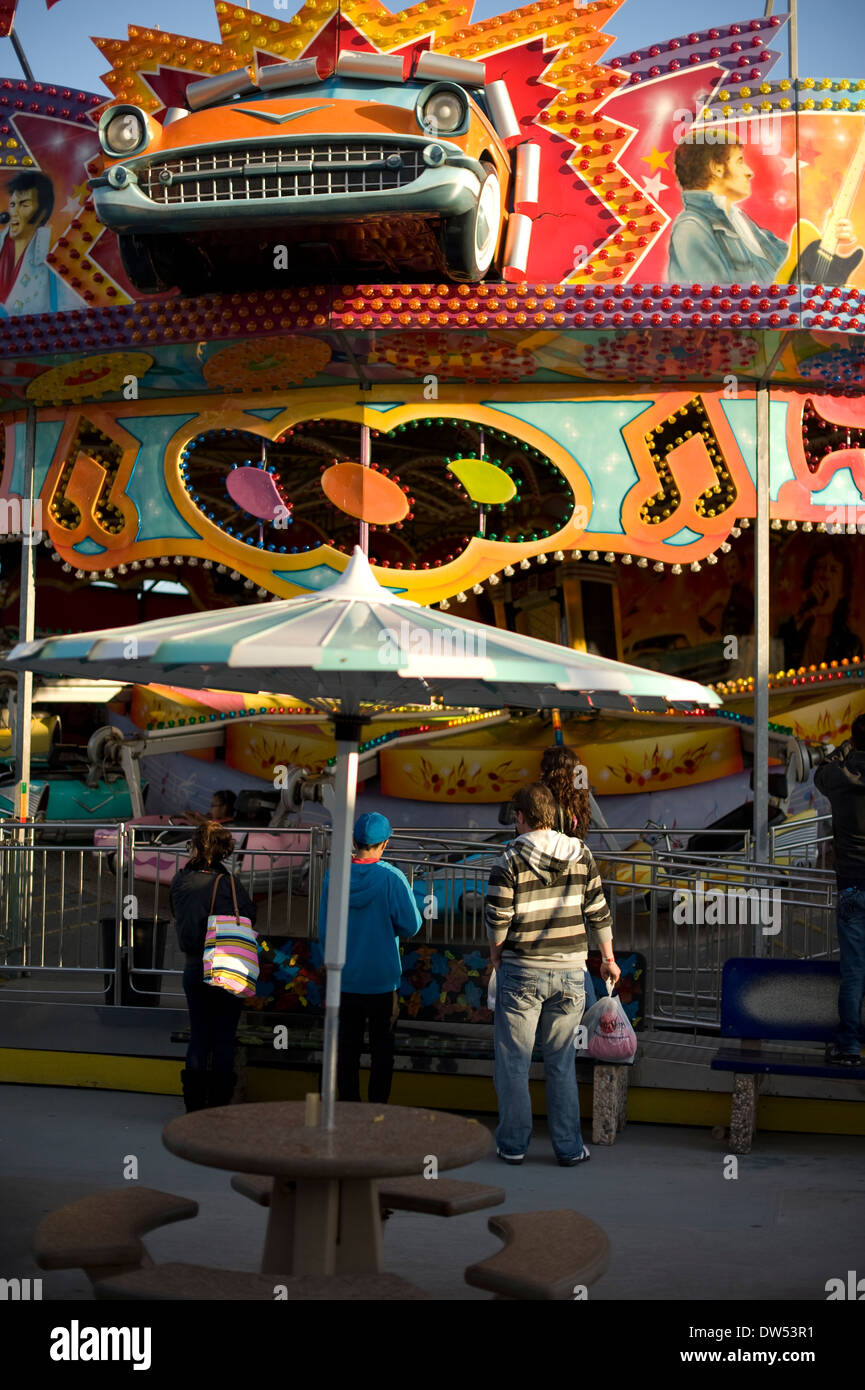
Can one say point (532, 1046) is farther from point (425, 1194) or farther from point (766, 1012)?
point (425, 1194)

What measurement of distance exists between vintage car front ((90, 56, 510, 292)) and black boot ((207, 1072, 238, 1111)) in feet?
20.9

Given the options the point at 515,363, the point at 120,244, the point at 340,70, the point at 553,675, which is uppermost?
the point at 340,70

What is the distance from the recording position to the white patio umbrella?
4754 millimetres

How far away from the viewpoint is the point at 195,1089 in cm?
789

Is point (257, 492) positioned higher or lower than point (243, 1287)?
higher

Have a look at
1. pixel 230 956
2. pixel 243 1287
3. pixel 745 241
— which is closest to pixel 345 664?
pixel 243 1287

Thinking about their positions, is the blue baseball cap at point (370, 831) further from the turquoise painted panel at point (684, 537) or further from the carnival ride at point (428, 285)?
the turquoise painted panel at point (684, 537)

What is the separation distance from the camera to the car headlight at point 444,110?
1119 centimetres

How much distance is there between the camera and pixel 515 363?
1234cm

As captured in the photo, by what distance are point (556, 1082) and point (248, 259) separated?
7362 mm

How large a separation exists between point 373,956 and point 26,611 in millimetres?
7031

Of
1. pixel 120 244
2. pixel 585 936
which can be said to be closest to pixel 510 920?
pixel 585 936

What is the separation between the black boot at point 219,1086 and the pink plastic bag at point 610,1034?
1.89 meters
